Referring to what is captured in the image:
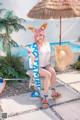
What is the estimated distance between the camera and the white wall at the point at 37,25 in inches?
375

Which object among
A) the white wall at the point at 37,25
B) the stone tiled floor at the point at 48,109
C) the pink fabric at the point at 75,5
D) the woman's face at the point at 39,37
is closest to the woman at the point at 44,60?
the woman's face at the point at 39,37

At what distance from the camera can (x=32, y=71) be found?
4.88m

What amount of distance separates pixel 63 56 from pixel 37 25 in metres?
3.91

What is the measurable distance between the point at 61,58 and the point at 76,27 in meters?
5.52

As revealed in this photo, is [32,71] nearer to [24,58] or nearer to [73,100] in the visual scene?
[73,100]

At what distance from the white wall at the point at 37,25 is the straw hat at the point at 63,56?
3208 millimetres

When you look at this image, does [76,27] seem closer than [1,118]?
No

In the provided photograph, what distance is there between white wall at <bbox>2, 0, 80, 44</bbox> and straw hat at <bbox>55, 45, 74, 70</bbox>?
321 cm

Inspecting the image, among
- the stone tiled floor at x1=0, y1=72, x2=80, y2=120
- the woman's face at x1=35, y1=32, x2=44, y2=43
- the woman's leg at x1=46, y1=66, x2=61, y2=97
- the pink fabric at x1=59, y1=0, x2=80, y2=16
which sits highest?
the pink fabric at x1=59, y1=0, x2=80, y2=16

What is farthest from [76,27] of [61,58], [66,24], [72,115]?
[72,115]

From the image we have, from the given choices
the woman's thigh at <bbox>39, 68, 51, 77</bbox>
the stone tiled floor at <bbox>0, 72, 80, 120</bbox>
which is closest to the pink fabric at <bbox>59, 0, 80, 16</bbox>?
the woman's thigh at <bbox>39, 68, 51, 77</bbox>

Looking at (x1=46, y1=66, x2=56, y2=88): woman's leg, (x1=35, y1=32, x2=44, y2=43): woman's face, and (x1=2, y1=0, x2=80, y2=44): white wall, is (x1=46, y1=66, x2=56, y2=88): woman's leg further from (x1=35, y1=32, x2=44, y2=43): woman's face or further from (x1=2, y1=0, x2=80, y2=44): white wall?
(x1=2, y1=0, x2=80, y2=44): white wall

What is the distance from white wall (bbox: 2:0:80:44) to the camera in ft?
31.2

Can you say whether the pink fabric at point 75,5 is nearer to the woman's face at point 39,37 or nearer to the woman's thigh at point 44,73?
the woman's face at point 39,37
